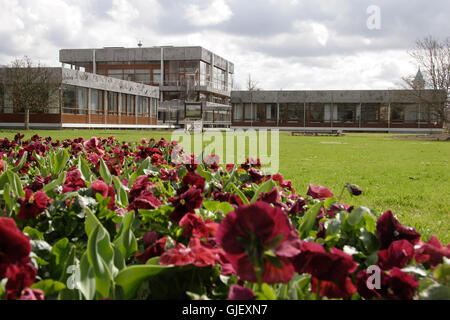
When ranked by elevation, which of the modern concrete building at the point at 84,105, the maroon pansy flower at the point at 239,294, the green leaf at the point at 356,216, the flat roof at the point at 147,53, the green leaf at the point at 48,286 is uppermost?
the flat roof at the point at 147,53

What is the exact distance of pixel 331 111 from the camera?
57.0 meters

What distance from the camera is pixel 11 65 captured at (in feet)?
112

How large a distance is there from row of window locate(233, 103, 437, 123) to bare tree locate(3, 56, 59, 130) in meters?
28.2

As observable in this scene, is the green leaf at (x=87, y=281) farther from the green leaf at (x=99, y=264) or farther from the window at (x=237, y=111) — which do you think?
the window at (x=237, y=111)

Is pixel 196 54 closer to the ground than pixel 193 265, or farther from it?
farther from it

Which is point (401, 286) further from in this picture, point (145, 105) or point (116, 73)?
point (116, 73)

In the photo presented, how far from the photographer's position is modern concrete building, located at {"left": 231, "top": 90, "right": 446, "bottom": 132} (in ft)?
181

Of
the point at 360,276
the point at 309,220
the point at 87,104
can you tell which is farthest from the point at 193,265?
the point at 87,104

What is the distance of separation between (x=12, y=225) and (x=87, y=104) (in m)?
41.4

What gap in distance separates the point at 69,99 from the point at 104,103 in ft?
18.1

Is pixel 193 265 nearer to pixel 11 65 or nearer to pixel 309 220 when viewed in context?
pixel 309 220

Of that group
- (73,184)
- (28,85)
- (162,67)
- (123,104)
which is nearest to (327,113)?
(162,67)

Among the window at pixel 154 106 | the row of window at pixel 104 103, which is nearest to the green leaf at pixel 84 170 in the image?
the row of window at pixel 104 103

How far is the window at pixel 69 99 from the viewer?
37.4m
